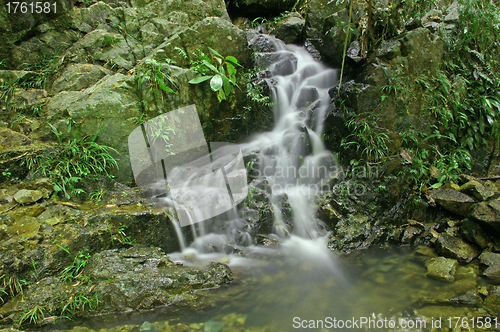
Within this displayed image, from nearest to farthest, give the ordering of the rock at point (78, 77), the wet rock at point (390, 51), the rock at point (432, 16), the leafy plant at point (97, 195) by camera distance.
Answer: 1. the leafy plant at point (97, 195)
2. the rock at point (78, 77)
3. the wet rock at point (390, 51)
4. the rock at point (432, 16)

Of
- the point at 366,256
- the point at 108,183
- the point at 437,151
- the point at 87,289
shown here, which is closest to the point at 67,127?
the point at 108,183

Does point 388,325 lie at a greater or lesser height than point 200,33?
lesser

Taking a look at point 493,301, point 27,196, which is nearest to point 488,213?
point 493,301

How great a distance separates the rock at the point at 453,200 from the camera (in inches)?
179

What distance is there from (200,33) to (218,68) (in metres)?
0.86

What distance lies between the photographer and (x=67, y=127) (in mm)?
4484

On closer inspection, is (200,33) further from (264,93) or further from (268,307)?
(268,307)

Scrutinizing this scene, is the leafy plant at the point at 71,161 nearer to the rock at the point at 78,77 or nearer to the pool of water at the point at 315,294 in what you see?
the rock at the point at 78,77

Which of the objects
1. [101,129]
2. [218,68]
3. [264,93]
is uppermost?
[218,68]

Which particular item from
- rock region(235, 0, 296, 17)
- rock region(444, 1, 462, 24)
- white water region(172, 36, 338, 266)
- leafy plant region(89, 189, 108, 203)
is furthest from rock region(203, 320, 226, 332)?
rock region(235, 0, 296, 17)

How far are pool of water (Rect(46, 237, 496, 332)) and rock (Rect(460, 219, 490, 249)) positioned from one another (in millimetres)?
589

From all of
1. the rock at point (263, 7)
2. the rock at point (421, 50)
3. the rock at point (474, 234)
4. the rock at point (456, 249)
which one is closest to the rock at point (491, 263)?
the rock at point (456, 249)

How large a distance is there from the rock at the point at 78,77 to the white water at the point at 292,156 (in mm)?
3253

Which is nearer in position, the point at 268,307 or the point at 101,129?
the point at 268,307
